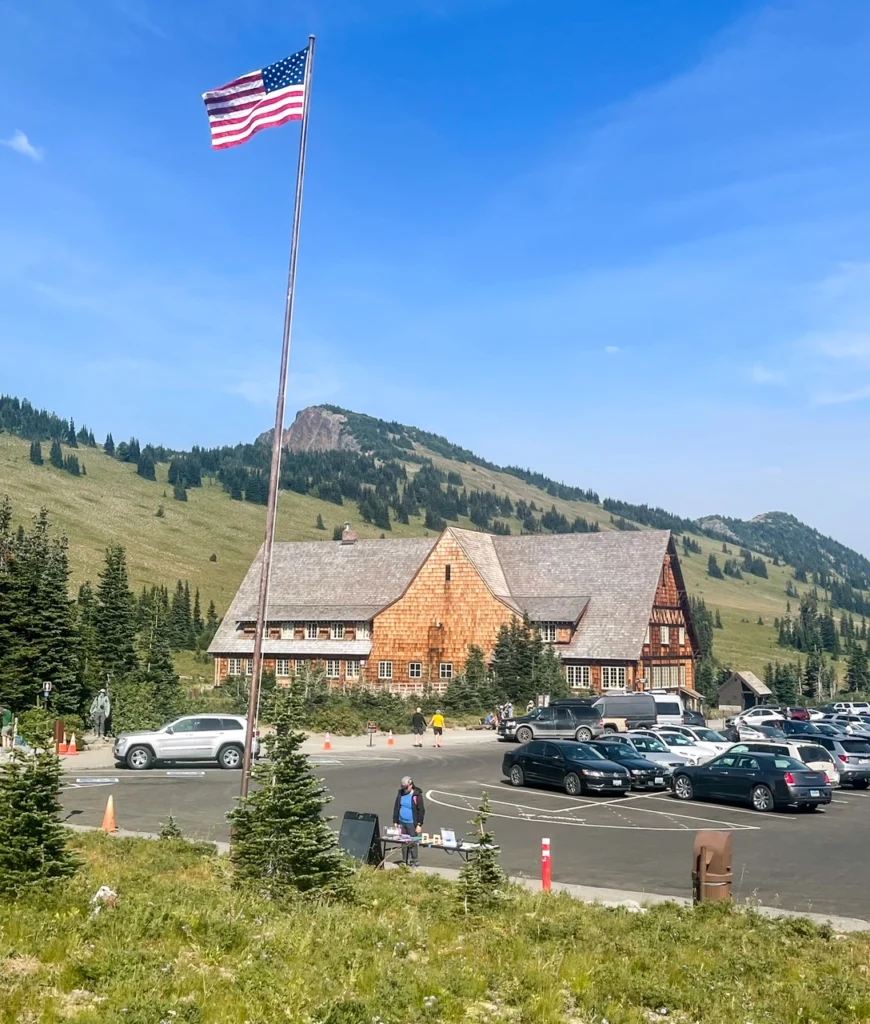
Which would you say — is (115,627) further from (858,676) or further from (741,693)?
(858,676)

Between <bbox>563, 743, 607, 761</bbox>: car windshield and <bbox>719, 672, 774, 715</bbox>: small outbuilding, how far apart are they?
5426cm

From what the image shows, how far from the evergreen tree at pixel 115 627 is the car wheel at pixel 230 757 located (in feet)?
49.4

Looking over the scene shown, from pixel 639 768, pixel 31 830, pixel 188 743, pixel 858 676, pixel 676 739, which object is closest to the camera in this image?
A: pixel 31 830

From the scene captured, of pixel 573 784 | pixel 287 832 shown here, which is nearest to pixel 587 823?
pixel 573 784

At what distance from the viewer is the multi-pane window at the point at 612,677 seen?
196 ft

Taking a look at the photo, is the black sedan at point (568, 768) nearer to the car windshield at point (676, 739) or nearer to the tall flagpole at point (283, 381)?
the car windshield at point (676, 739)

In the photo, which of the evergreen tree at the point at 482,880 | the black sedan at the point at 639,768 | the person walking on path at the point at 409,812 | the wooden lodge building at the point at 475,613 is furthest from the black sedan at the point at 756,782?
the wooden lodge building at the point at 475,613

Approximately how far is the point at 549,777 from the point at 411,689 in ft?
116

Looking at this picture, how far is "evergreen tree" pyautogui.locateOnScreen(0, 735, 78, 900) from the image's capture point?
1141 centimetres

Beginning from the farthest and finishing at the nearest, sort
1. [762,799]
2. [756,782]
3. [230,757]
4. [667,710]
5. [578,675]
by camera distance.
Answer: [578,675], [667,710], [230,757], [756,782], [762,799]

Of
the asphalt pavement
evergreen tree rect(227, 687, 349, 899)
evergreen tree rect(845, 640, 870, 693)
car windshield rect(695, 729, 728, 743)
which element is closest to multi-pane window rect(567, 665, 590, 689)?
car windshield rect(695, 729, 728, 743)

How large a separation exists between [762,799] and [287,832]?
17.0 meters

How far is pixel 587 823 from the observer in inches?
888

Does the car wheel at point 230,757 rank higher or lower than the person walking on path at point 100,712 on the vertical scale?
lower
